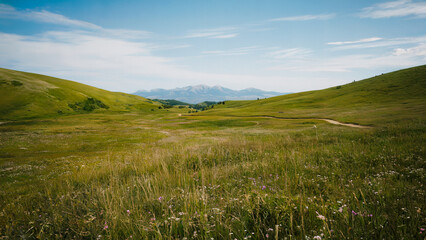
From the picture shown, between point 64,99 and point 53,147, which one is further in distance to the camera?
point 64,99

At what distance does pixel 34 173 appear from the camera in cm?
1594

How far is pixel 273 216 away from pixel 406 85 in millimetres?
135519

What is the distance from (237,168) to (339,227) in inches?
189

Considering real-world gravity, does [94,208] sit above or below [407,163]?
below

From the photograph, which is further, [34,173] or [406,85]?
[406,85]

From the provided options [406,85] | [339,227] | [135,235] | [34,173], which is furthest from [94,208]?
[406,85]

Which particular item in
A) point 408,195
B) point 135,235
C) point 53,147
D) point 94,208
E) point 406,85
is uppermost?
point 406,85

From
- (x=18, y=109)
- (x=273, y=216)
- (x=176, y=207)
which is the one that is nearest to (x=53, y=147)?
(x=176, y=207)

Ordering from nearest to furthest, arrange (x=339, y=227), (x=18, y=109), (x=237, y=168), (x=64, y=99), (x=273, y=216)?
(x=339, y=227), (x=273, y=216), (x=237, y=168), (x=18, y=109), (x=64, y=99)

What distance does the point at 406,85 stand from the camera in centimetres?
9325

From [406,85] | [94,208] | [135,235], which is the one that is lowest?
[94,208]

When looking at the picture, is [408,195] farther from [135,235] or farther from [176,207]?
[135,235]

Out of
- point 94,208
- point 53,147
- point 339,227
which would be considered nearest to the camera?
point 339,227

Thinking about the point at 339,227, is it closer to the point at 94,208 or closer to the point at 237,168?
the point at 237,168
